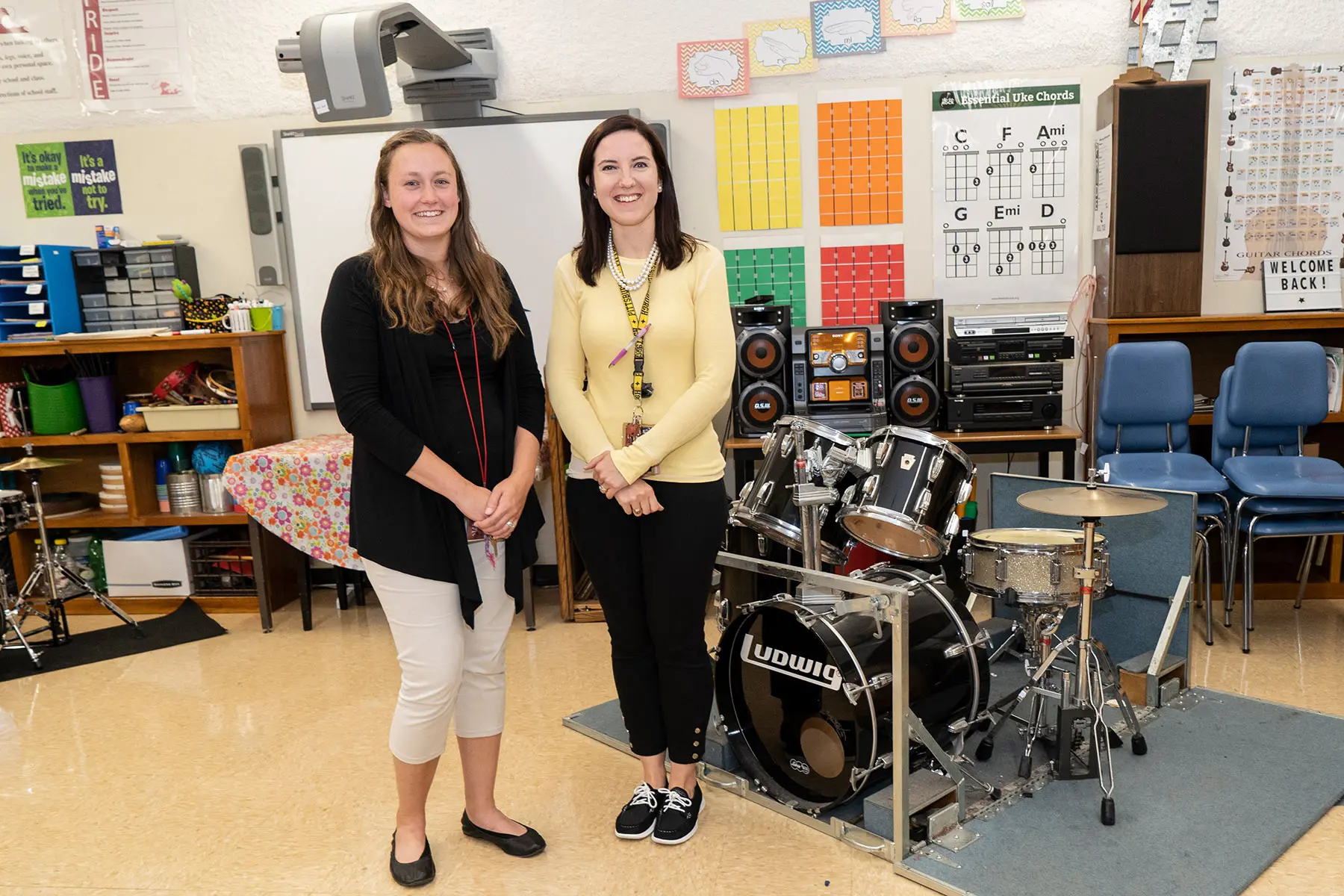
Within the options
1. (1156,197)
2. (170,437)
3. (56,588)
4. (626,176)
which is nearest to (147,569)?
(56,588)

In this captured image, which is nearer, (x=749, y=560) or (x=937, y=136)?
(x=749, y=560)

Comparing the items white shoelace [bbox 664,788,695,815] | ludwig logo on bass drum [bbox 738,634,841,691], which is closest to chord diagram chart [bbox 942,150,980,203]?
ludwig logo on bass drum [bbox 738,634,841,691]


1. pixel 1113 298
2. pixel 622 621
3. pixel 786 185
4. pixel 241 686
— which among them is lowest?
pixel 241 686

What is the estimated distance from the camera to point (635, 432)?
2137mm

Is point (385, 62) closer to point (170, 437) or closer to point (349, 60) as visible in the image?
point (349, 60)

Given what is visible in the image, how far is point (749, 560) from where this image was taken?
2.42 metres

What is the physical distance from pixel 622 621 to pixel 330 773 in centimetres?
114

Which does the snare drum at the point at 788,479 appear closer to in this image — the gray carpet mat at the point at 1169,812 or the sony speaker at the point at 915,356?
the gray carpet mat at the point at 1169,812

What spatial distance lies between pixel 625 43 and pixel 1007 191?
174cm

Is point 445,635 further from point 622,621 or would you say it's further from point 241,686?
point 241,686

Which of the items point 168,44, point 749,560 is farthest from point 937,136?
point 168,44

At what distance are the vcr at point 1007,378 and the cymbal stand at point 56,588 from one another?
3507 millimetres

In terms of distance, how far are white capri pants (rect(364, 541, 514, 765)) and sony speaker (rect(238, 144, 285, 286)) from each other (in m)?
2.85

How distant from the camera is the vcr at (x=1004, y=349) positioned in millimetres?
3777
